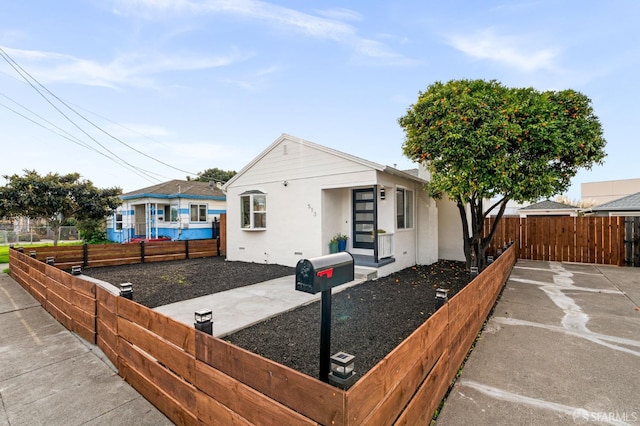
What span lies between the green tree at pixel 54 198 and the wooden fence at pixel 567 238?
19.1 m

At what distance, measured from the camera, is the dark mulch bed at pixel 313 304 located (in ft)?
12.7

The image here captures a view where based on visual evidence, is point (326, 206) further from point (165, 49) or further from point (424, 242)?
point (165, 49)

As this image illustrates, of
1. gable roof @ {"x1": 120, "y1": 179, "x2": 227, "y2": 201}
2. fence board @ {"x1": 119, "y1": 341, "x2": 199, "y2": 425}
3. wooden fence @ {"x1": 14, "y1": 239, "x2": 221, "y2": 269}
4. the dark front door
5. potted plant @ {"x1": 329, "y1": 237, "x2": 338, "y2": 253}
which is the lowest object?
fence board @ {"x1": 119, "y1": 341, "x2": 199, "y2": 425}

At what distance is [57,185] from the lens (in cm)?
1371

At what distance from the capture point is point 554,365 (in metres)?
3.52

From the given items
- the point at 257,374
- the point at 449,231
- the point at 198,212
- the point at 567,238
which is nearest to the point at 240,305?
the point at 257,374

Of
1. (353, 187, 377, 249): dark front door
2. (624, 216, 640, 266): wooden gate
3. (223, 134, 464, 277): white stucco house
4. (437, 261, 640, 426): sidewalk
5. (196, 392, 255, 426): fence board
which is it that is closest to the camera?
(196, 392, 255, 426): fence board

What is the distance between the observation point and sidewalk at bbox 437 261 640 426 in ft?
8.64

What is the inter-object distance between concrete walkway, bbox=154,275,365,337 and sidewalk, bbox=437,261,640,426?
9.02ft

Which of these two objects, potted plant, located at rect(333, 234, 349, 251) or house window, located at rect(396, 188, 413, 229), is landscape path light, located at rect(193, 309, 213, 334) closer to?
potted plant, located at rect(333, 234, 349, 251)

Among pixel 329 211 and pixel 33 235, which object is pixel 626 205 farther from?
pixel 33 235

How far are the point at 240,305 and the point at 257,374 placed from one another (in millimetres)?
4130

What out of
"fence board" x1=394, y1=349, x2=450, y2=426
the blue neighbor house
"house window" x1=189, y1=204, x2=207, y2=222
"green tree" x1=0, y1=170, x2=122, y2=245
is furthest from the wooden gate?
"green tree" x1=0, y1=170, x2=122, y2=245

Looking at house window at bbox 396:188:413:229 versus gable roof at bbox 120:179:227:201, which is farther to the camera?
gable roof at bbox 120:179:227:201
